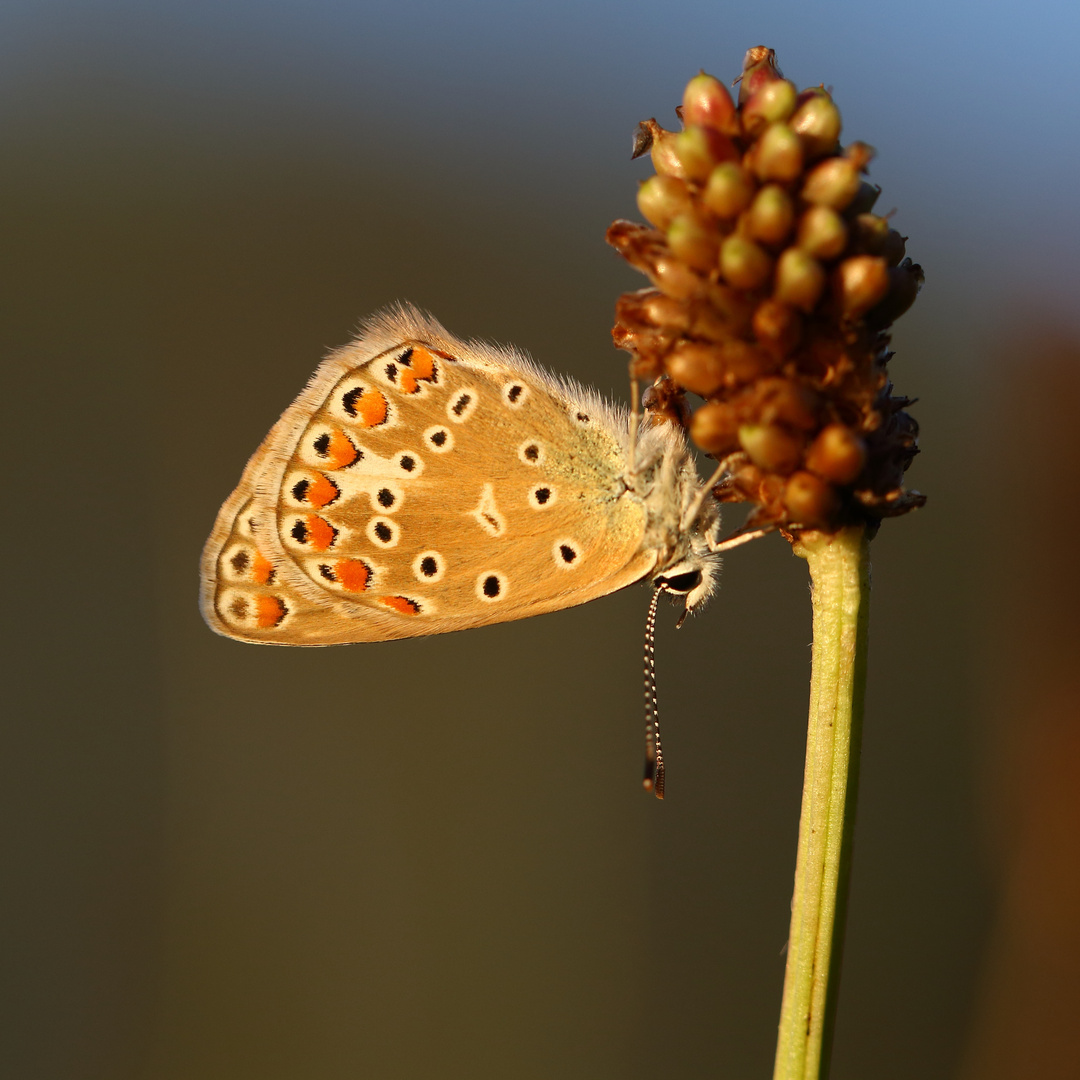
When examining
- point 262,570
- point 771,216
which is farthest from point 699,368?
point 262,570

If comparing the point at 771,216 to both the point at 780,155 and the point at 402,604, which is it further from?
the point at 402,604

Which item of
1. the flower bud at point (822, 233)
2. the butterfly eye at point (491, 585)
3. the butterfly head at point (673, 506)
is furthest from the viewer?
the butterfly eye at point (491, 585)

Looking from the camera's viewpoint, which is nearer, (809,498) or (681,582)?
(809,498)

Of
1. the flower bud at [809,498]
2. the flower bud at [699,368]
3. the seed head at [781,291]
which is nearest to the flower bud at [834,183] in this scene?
the seed head at [781,291]

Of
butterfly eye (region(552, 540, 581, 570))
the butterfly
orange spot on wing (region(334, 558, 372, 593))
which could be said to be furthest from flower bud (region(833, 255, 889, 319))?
orange spot on wing (region(334, 558, 372, 593))

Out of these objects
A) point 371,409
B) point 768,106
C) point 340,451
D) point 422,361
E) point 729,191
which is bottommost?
point 340,451

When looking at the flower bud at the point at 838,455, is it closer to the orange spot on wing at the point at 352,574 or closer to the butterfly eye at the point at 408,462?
the butterfly eye at the point at 408,462
